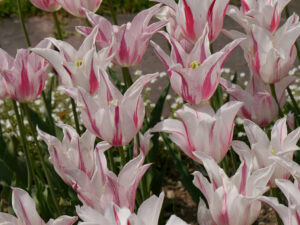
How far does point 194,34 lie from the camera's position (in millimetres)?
1531

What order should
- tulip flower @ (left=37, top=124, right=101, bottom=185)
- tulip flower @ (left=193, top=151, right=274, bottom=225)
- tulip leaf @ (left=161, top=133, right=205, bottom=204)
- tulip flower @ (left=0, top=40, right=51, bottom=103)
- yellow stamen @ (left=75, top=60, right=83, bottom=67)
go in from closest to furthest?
tulip flower @ (left=193, top=151, right=274, bottom=225) → tulip flower @ (left=37, top=124, right=101, bottom=185) → yellow stamen @ (left=75, top=60, right=83, bottom=67) → tulip flower @ (left=0, top=40, right=51, bottom=103) → tulip leaf @ (left=161, top=133, right=205, bottom=204)

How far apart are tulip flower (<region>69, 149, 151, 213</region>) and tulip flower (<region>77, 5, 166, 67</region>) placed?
0.47 meters

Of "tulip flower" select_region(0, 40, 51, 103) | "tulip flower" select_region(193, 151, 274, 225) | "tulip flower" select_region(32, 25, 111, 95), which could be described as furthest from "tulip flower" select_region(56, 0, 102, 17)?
"tulip flower" select_region(193, 151, 274, 225)

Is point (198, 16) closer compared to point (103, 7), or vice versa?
point (198, 16)

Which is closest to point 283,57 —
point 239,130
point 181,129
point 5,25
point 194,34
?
point 194,34

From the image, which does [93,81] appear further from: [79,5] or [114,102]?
[79,5]

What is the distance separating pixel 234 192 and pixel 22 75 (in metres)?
0.78

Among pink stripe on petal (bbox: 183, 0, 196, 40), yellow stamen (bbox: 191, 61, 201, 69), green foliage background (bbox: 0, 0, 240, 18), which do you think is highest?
pink stripe on petal (bbox: 183, 0, 196, 40)

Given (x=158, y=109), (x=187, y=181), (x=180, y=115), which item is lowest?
(x=187, y=181)

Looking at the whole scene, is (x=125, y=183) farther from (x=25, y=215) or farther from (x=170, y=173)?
(x=170, y=173)

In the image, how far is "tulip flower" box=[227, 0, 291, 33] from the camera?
1593 millimetres

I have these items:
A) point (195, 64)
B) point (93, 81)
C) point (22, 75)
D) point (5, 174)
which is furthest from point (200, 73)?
point (5, 174)

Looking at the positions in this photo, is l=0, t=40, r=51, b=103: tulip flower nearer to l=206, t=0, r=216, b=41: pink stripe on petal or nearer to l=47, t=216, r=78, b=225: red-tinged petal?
l=206, t=0, r=216, b=41: pink stripe on petal

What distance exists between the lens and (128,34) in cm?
166
